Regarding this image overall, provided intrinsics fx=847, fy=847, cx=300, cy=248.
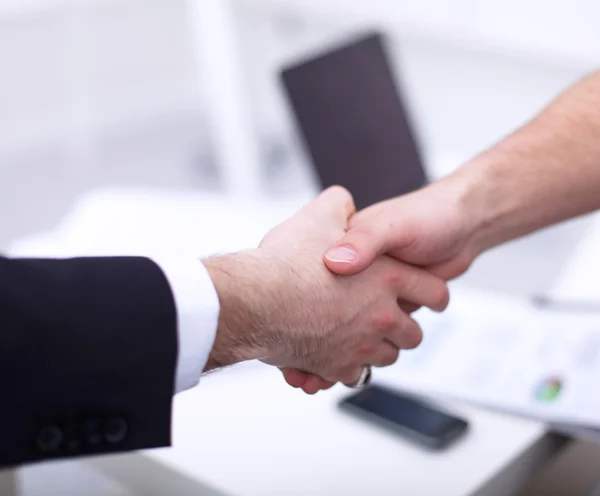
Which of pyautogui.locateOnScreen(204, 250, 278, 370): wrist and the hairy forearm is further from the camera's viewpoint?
the hairy forearm

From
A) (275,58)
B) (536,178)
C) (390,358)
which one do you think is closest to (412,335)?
(390,358)

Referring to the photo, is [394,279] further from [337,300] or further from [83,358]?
[83,358]

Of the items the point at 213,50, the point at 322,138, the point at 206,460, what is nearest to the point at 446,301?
the point at 322,138

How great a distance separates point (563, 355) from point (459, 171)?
0.27m

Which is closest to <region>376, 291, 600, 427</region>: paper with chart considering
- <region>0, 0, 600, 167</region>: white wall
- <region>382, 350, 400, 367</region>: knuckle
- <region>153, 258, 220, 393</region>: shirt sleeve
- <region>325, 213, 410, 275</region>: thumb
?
<region>382, 350, 400, 367</region>: knuckle

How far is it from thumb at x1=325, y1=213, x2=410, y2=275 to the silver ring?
12 centimetres

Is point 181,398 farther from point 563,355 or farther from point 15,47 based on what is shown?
point 15,47

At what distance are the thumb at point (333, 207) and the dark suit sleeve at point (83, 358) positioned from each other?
342 millimetres

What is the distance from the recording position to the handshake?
2.89ft

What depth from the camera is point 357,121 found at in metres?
1.17

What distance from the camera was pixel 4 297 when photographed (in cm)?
69

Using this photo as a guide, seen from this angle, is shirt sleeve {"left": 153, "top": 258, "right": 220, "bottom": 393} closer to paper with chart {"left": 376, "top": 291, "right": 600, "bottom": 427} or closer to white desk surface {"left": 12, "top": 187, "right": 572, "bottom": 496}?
white desk surface {"left": 12, "top": 187, "right": 572, "bottom": 496}

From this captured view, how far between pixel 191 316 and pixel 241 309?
0.32ft

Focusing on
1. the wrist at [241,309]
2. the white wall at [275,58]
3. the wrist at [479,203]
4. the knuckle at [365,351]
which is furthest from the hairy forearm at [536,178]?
the white wall at [275,58]
